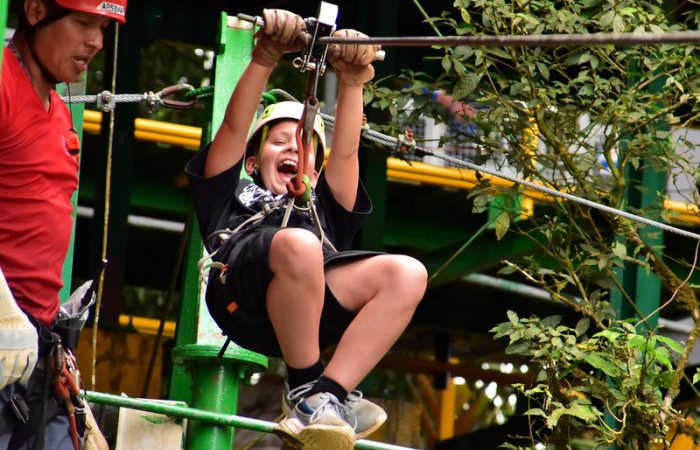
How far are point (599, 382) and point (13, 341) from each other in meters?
3.42

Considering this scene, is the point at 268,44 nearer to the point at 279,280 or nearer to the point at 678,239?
the point at 279,280

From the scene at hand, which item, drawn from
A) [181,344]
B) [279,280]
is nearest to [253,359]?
[181,344]

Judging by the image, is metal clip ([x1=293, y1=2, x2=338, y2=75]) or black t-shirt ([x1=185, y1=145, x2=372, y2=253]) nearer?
metal clip ([x1=293, y1=2, x2=338, y2=75])

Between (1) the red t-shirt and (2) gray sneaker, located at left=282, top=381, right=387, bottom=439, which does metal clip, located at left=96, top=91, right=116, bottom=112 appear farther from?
(2) gray sneaker, located at left=282, top=381, right=387, bottom=439

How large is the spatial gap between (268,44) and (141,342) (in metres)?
7.04

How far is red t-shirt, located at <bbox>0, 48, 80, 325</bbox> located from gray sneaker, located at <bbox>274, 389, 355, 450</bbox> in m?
0.82

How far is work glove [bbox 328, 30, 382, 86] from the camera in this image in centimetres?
433

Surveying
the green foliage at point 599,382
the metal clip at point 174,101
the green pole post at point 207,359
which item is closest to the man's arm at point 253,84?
the green pole post at point 207,359

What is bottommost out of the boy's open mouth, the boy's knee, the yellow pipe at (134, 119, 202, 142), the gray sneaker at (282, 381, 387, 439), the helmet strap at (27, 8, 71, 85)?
the gray sneaker at (282, 381, 387, 439)

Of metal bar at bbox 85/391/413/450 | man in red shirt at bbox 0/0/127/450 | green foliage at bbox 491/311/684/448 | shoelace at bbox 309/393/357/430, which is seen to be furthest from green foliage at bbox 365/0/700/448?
man in red shirt at bbox 0/0/127/450

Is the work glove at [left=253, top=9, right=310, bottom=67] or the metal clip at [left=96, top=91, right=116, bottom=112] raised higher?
the work glove at [left=253, top=9, right=310, bottom=67]

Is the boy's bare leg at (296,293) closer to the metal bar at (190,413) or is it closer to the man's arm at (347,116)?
the man's arm at (347,116)

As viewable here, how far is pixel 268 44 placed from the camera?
425 cm

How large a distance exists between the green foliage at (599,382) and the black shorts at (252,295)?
5.83ft
